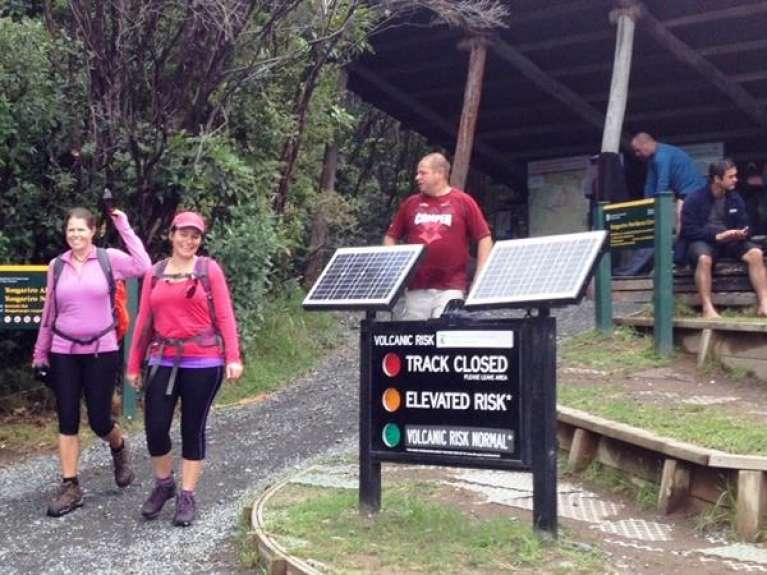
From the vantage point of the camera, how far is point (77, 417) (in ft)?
19.5

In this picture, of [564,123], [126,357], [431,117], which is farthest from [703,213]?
[431,117]

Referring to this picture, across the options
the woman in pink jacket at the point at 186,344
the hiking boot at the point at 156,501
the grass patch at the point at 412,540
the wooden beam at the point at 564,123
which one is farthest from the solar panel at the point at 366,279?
the wooden beam at the point at 564,123

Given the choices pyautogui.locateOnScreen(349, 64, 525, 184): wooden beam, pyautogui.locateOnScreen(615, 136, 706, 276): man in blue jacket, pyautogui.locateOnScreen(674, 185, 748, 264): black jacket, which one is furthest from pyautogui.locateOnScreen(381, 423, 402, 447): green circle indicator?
pyautogui.locateOnScreen(349, 64, 525, 184): wooden beam

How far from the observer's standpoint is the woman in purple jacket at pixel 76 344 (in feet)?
19.2

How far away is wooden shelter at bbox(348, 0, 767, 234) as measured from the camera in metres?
13.5

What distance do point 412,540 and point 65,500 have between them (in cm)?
225

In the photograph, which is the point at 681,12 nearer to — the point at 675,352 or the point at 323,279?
the point at 675,352

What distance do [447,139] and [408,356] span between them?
46.2 feet

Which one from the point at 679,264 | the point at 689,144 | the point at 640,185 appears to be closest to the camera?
the point at 679,264

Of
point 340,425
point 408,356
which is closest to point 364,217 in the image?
point 340,425

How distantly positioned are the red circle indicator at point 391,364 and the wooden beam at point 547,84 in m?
10.7

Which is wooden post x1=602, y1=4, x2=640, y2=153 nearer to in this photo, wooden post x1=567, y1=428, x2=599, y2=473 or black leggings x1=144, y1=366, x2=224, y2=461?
wooden post x1=567, y1=428, x2=599, y2=473

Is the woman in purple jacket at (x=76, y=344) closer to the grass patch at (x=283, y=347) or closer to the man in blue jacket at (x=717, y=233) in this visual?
the grass patch at (x=283, y=347)

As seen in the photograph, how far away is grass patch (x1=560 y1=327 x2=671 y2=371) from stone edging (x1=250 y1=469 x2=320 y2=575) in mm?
3946
